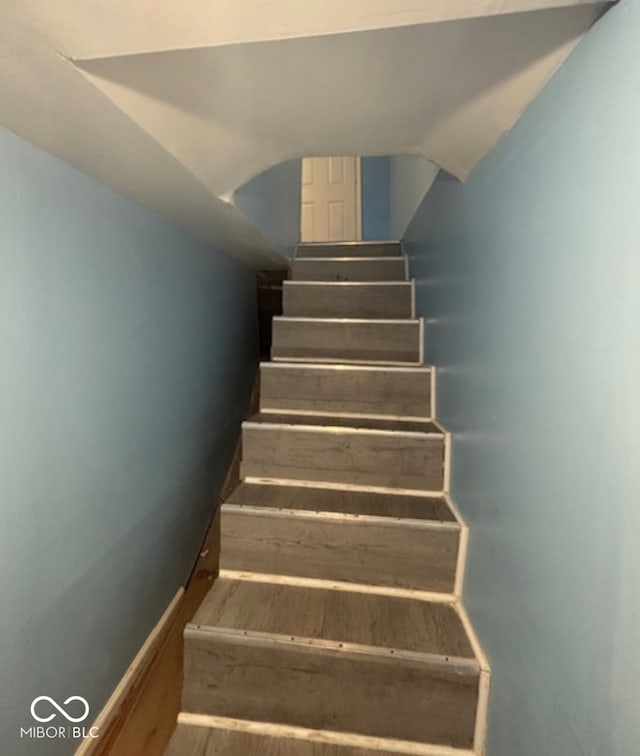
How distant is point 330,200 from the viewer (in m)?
3.90

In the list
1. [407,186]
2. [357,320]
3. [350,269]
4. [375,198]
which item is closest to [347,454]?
[357,320]

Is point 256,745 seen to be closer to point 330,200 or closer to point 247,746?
point 247,746

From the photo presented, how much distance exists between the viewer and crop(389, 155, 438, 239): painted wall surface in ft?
6.98

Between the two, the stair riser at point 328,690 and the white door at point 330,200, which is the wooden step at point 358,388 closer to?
the stair riser at point 328,690

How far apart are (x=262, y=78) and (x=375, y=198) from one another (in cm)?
331

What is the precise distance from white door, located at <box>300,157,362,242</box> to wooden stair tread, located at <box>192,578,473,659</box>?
324 centimetres

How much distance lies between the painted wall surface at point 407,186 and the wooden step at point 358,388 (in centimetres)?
90

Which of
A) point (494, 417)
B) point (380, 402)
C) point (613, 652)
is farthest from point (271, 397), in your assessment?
point (613, 652)

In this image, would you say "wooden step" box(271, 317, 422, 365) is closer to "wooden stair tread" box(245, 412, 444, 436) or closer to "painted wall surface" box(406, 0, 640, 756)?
"wooden stair tread" box(245, 412, 444, 436)

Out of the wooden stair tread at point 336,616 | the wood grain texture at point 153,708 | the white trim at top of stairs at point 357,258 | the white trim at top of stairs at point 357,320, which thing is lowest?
the wood grain texture at point 153,708

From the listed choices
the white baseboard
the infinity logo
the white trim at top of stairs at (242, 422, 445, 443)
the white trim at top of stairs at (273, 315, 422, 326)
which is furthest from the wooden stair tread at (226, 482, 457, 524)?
the white trim at top of stairs at (273, 315, 422, 326)

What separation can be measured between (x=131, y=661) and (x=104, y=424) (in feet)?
3.13

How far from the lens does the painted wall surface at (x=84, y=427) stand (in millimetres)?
1005

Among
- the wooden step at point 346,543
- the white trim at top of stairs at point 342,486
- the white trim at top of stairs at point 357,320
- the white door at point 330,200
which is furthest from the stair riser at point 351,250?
the wooden step at point 346,543
